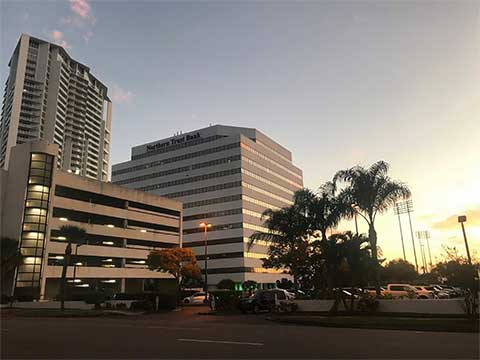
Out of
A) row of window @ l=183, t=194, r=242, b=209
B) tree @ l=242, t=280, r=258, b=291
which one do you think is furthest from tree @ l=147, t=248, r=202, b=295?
row of window @ l=183, t=194, r=242, b=209

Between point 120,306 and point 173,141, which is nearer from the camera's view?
point 120,306

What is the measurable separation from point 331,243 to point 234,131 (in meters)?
74.8

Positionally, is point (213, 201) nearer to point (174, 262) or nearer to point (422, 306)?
point (174, 262)

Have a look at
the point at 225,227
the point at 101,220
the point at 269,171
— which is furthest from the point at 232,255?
the point at 101,220

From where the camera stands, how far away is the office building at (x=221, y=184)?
283ft

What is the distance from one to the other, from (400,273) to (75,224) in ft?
215

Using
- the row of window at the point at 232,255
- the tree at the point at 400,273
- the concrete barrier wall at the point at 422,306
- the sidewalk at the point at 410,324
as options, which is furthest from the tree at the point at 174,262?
the tree at the point at 400,273

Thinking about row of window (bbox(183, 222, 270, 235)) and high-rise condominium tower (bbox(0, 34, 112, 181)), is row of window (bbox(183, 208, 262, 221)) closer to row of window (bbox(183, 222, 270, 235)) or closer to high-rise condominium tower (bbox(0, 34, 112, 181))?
row of window (bbox(183, 222, 270, 235))

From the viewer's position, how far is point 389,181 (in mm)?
33281

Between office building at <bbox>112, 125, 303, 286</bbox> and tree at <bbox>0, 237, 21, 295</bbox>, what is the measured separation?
43715 millimetres

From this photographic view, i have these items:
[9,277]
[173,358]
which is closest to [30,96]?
[9,277]

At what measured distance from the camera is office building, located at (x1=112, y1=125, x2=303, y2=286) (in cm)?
8619

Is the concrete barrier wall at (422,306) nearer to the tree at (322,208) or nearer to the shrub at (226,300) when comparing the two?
the shrub at (226,300)

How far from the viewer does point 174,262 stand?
53062 mm
